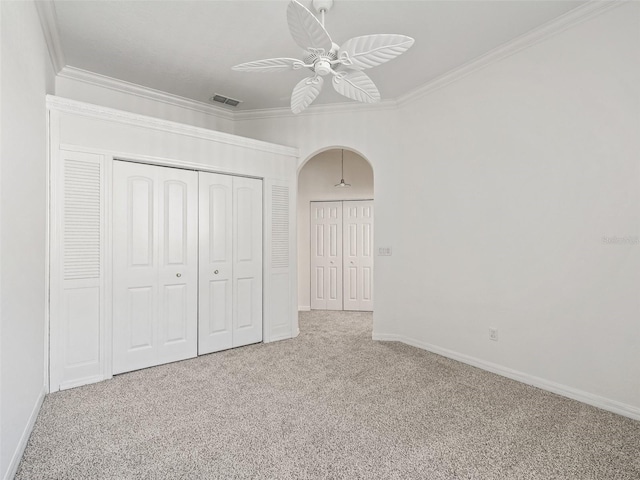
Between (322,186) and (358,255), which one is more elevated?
(322,186)

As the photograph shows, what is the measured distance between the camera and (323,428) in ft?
7.23

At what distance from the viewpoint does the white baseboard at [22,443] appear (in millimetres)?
1720

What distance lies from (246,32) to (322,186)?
138 inches

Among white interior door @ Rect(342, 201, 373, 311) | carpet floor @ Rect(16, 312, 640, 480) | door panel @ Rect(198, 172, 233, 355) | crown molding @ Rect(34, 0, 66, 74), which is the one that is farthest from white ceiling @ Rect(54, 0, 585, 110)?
carpet floor @ Rect(16, 312, 640, 480)

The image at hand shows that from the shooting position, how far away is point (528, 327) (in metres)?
2.95

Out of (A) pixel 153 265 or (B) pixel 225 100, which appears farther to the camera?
(B) pixel 225 100

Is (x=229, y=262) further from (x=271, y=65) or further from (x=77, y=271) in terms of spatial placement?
(x=271, y=65)

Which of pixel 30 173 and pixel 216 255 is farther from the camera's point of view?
pixel 216 255

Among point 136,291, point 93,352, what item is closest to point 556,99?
point 136,291

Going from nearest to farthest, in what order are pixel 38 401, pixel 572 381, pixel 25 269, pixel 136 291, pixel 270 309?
1. pixel 25 269
2. pixel 38 401
3. pixel 572 381
4. pixel 136 291
5. pixel 270 309

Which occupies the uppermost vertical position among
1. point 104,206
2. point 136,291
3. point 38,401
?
point 104,206

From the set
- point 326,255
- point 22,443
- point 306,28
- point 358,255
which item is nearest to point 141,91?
point 306,28

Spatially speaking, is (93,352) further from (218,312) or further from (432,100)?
(432,100)

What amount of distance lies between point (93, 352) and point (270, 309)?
1.75 metres
